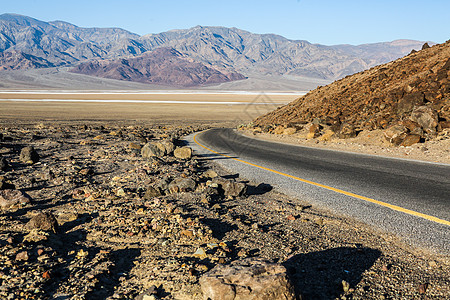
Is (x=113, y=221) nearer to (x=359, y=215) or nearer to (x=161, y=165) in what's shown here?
(x=359, y=215)

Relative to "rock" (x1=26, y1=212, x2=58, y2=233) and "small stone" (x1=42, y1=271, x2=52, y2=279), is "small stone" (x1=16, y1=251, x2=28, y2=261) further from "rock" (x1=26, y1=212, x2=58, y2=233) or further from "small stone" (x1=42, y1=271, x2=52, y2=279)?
"rock" (x1=26, y1=212, x2=58, y2=233)

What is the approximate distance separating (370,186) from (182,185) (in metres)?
4.13

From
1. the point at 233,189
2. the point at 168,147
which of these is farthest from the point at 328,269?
the point at 168,147

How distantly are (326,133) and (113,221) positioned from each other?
13.7 m

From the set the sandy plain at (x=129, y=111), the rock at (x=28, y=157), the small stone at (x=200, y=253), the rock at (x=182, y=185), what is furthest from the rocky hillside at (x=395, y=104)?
the sandy plain at (x=129, y=111)

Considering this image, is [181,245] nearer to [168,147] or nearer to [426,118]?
[168,147]

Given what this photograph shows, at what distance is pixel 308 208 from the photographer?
5902mm

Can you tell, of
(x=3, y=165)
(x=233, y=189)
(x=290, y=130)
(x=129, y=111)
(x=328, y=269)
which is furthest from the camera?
(x=129, y=111)

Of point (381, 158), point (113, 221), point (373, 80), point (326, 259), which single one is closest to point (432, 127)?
point (381, 158)

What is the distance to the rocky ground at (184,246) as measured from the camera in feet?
10.4

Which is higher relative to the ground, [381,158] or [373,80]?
[373,80]

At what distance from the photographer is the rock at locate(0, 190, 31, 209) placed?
5.86 meters

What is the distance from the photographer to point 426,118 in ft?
43.3

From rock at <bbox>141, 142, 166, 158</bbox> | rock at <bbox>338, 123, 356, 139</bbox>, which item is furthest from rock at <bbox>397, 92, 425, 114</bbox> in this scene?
rock at <bbox>141, 142, 166, 158</bbox>
